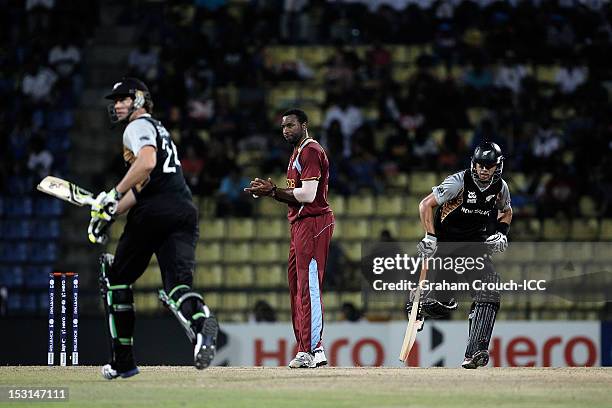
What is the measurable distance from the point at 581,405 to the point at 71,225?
41.1 feet

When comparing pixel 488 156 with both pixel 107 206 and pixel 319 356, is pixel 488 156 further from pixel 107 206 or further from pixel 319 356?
pixel 107 206

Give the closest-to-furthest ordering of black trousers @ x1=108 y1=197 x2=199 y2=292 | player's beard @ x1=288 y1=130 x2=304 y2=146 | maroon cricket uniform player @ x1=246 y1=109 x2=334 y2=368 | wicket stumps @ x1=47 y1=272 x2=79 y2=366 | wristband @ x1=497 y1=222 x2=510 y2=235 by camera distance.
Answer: black trousers @ x1=108 y1=197 x2=199 y2=292 < maroon cricket uniform player @ x1=246 y1=109 x2=334 y2=368 < player's beard @ x1=288 y1=130 x2=304 y2=146 < wicket stumps @ x1=47 y1=272 x2=79 y2=366 < wristband @ x1=497 y1=222 x2=510 y2=235

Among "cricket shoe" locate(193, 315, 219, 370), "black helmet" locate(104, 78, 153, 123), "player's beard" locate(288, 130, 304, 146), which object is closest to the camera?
"cricket shoe" locate(193, 315, 219, 370)

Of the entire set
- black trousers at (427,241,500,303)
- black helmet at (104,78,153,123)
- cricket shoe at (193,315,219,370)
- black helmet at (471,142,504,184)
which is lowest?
cricket shoe at (193,315,219,370)

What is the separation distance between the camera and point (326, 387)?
32.9 feet

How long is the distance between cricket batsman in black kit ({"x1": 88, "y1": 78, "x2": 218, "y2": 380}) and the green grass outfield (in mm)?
434

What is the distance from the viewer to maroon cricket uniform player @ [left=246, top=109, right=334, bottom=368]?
464 inches

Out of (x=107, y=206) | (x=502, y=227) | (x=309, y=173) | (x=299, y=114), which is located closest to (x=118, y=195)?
(x=107, y=206)

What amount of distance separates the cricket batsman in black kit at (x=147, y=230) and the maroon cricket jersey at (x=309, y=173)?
183cm

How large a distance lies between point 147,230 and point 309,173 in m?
2.22

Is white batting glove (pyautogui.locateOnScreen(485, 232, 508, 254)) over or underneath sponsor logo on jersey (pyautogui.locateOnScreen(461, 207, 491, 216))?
underneath

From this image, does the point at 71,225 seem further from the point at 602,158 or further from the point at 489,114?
the point at 602,158

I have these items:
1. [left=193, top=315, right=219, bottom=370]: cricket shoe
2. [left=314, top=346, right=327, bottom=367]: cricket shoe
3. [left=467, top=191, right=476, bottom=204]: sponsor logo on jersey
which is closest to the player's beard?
[left=467, top=191, right=476, bottom=204]: sponsor logo on jersey

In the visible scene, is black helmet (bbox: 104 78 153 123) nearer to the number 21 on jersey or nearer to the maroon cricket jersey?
the number 21 on jersey
